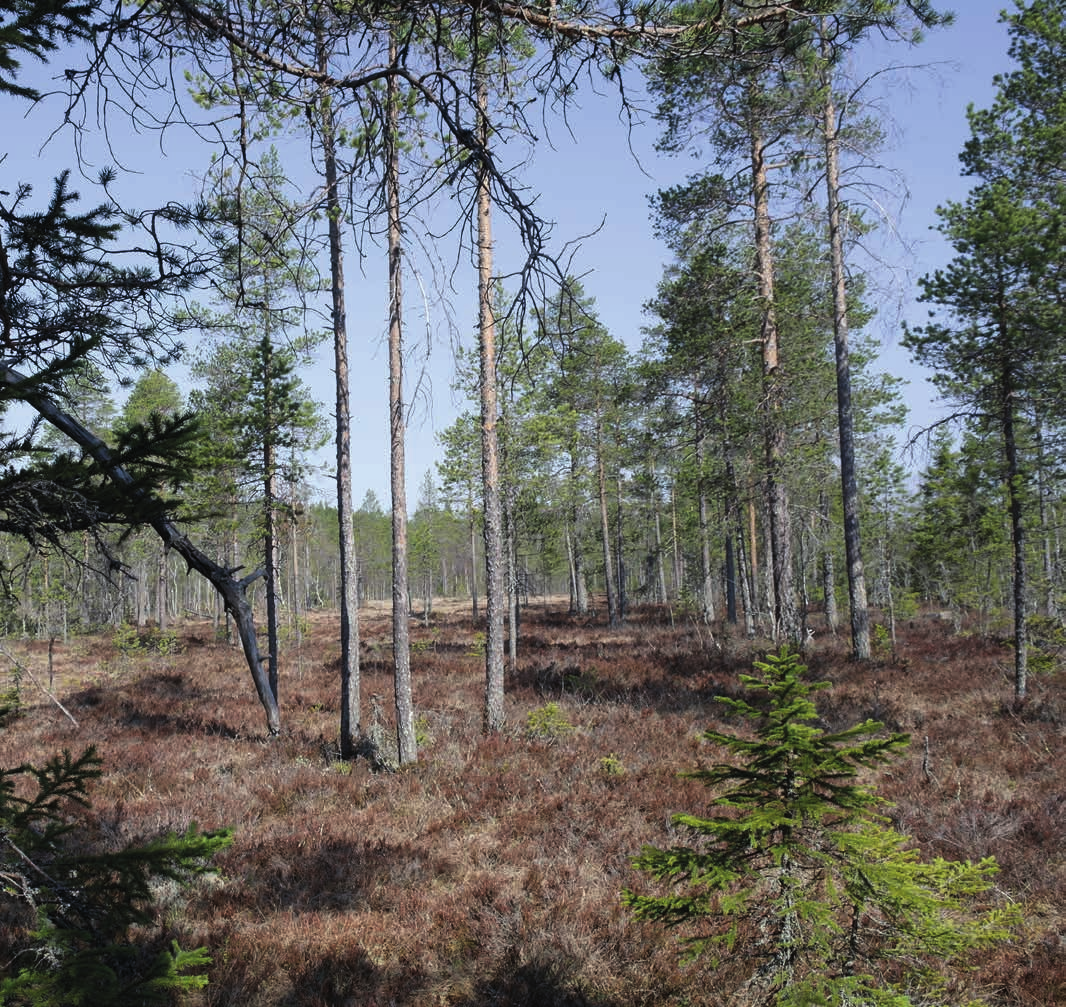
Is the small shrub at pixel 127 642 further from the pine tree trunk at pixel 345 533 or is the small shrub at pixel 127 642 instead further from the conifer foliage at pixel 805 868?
the conifer foliage at pixel 805 868

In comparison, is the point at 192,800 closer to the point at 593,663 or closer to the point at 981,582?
the point at 593,663

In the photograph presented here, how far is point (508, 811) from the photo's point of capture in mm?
7895

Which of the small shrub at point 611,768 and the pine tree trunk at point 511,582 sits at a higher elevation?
the pine tree trunk at point 511,582

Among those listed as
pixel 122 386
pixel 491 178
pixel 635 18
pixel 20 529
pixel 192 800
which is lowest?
pixel 192 800

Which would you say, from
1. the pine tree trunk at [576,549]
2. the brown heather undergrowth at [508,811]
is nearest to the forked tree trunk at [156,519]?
the brown heather undergrowth at [508,811]

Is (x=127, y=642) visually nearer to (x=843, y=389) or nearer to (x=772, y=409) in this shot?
(x=772, y=409)

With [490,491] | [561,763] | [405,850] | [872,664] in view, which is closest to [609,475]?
[872,664]

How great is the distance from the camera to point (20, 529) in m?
2.20

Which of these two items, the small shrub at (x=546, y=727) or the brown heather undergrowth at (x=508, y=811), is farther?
the small shrub at (x=546, y=727)

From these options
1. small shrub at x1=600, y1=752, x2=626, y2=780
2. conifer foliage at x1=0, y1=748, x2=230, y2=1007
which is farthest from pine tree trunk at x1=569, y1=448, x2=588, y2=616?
conifer foliage at x1=0, y1=748, x2=230, y2=1007

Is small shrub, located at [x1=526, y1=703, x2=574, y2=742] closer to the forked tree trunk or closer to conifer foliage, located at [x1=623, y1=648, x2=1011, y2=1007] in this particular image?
conifer foliage, located at [x1=623, y1=648, x2=1011, y2=1007]

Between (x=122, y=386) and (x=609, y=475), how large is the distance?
28.9 meters

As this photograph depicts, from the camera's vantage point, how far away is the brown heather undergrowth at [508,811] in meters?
4.82

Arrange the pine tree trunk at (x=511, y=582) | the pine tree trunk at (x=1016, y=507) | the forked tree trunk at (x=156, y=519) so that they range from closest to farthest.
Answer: the forked tree trunk at (x=156, y=519) < the pine tree trunk at (x=1016, y=507) < the pine tree trunk at (x=511, y=582)
